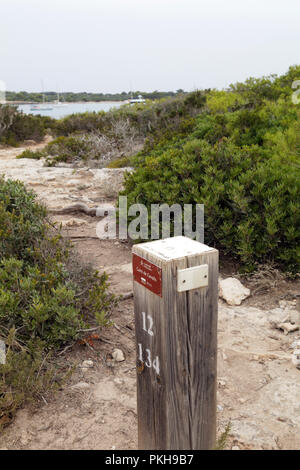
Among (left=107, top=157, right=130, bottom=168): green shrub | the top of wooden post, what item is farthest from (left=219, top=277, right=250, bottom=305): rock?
(left=107, top=157, right=130, bottom=168): green shrub

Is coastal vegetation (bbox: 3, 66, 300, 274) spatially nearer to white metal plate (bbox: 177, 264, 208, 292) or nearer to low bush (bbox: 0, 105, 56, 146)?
white metal plate (bbox: 177, 264, 208, 292)

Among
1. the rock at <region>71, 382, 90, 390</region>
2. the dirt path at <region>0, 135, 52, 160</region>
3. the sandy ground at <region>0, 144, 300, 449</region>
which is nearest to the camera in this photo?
the sandy ground at <region>0, 144, 300, 449</region>

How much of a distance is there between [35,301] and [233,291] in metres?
2.01

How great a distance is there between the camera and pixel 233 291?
13.8ft

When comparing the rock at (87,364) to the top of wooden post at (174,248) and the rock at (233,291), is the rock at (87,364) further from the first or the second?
the top of wooden post at (174,248)

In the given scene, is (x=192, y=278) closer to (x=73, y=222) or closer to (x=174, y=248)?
(x=174, y=248)

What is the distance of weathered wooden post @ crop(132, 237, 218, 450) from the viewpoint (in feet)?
5.56

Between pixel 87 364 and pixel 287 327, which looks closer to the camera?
pixel 87 364

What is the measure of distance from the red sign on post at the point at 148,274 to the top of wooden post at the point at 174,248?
50 millimetres

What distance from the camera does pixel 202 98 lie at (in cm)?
1350

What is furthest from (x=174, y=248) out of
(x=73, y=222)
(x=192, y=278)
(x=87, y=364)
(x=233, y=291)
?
(x=73, y=222)
